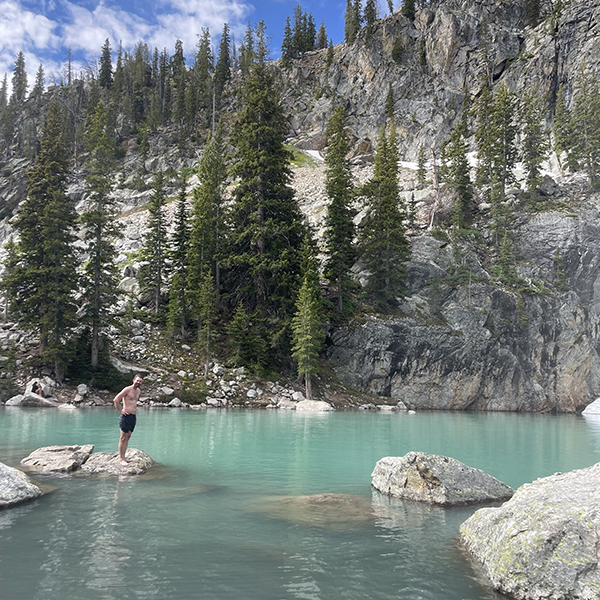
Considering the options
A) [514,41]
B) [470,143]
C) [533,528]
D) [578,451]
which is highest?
[514,41]

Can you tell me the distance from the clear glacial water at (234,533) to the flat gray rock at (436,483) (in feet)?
1.68

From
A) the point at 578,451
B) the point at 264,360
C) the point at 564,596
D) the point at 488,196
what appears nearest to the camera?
the point at 564,596

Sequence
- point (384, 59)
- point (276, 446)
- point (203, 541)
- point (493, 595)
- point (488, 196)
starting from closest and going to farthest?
point (493, 595) → point (203, 541) → point (276, 446) → point (488, 196) → point (384, 59)

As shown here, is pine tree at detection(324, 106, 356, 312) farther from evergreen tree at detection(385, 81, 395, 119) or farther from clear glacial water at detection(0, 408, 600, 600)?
evergreen tree at detection(385, 81, 395, 119)

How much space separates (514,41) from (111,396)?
10314 centimetres

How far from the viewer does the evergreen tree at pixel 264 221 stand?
132 ft

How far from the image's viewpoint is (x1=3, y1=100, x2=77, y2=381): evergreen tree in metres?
32.8

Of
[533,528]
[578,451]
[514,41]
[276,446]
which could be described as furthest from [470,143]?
[533,528]

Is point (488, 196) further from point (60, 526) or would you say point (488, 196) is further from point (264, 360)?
point (60, 526)

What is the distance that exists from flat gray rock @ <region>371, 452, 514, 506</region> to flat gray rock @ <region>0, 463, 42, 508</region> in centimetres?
827

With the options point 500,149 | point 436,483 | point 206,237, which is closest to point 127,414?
point 436,483

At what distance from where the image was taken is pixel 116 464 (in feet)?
40.2

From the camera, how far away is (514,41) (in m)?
90.4

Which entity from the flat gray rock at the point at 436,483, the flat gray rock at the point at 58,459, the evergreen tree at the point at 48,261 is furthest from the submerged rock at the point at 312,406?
the flat gray rock at the point at 436,483
